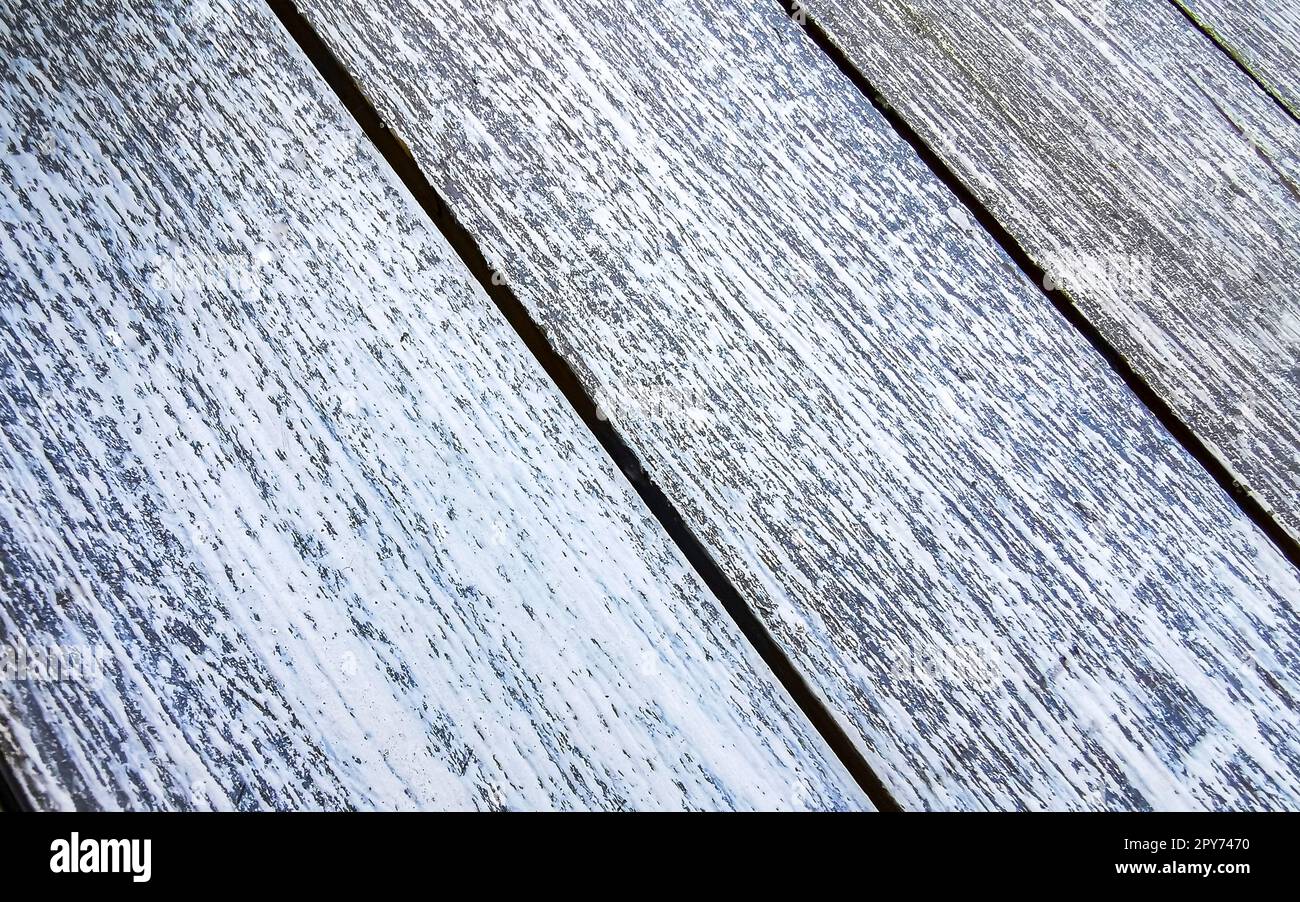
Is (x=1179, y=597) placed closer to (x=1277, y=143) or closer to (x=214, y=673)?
(x=1277, y=143)

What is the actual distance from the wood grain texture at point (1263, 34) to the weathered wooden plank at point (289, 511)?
2.33ft

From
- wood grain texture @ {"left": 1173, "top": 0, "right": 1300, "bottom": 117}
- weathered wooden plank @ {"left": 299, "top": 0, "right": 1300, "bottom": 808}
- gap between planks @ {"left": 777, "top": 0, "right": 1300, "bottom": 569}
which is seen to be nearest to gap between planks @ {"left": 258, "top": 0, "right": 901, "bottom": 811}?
weathered wooden plank @ {"left": 299, "top": 0, "right": 1300, "bottom": 808}

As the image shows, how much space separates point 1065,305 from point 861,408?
0.20m

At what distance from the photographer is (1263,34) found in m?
0.72

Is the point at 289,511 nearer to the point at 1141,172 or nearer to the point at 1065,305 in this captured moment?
the point at 1065,305

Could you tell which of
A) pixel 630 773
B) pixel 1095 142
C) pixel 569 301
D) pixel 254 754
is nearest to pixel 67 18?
pixel 569 301

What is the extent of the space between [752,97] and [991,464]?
1.12 ft

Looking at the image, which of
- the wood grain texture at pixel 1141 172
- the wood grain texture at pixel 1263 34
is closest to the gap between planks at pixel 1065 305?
the wood grain texture at pixel 1141 172

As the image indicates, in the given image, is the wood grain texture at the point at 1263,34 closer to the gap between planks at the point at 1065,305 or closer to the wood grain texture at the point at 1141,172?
the wood grain texture at the point at 1141,172

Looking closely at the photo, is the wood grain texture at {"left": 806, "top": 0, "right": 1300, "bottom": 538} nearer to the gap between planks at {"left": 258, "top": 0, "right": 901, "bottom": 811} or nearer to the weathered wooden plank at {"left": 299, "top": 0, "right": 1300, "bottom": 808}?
the weathered wooden plank at {"left": 299, "top": 0, "right": 1300, "bottom": 808}

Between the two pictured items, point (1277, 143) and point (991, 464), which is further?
point (1277, 143)

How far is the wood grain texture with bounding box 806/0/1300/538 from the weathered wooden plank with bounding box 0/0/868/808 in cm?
39

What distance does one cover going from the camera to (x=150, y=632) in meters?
0.44

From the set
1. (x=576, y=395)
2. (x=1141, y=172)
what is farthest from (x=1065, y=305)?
(x=576, y=395)
